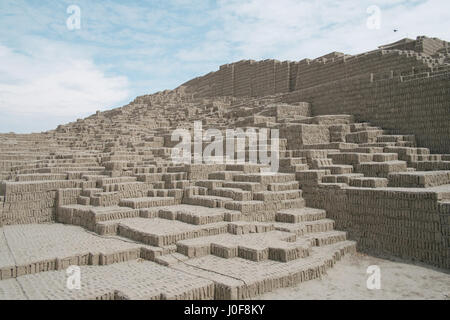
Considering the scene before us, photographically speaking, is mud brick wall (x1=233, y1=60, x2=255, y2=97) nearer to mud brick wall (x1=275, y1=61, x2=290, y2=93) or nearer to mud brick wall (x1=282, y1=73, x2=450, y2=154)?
mud brick wall (x1=275, y1=61, x2=290, y2=93)

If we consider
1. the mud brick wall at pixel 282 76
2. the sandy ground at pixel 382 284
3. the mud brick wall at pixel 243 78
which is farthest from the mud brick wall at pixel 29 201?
the mud brick wall at pixel 243 78

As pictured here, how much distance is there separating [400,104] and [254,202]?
808cm

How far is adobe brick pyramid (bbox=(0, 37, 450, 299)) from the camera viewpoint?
21.4 feet

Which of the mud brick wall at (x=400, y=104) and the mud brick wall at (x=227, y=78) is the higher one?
the mud brick wall at (x=227, y=78)

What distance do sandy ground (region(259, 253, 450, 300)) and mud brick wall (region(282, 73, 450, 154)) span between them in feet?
22.8

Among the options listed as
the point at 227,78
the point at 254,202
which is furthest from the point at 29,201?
the point at 227,78

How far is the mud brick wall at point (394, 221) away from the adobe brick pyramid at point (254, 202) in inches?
1.1

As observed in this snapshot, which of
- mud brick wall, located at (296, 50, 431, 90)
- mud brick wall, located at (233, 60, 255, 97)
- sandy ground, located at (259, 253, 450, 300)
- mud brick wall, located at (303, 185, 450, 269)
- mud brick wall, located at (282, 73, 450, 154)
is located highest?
mud brick wall, located at (233, 60, 255, 97)

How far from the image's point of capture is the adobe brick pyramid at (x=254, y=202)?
653 centimetres

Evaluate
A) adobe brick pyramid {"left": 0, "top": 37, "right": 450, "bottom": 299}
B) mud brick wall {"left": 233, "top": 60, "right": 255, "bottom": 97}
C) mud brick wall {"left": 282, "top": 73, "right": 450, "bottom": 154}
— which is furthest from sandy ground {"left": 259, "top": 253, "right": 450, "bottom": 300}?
mud brick wall {"left": 233, "top": 60, "right": 255, "bottom": 97}

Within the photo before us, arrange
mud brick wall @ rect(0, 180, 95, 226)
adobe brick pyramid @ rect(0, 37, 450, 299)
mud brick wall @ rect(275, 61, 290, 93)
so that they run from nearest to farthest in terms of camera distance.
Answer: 1. adobe brick pyramid @ rect(0, 37, 450, 299)
2. mud brick wall @ rect(0, 180, 95, 226)
3. mud brick wall @ rect(275, 61, 290, 93)

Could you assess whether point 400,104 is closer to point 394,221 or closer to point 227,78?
point 394,221

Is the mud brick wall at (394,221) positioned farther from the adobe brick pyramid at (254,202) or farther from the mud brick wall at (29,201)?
the mud brick wall at (29,201)
